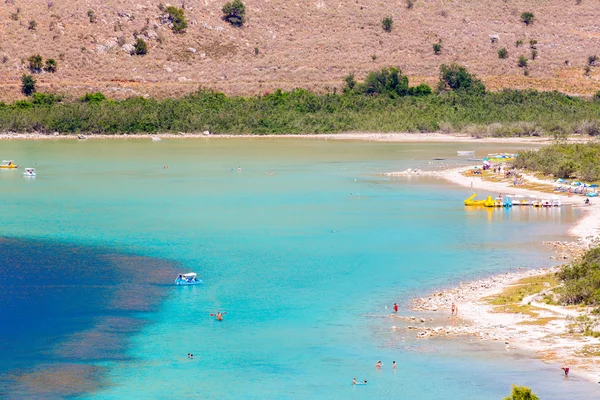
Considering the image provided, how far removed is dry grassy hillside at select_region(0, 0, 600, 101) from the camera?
14388 centimetres

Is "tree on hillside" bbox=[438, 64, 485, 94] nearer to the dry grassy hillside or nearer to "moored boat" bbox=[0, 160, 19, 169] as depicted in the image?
the dry grassy hillside

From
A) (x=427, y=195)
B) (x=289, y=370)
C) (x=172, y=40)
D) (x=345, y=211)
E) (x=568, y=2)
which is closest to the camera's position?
(x=289, y=370)

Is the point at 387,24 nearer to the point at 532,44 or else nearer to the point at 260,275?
the point at 532,44

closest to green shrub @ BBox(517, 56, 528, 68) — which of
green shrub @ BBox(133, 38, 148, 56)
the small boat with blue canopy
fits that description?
green shrub @ BBox(133, 38, 148, 56)

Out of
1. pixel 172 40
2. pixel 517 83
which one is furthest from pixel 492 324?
pixel 172 40

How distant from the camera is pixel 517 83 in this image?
5689 inches

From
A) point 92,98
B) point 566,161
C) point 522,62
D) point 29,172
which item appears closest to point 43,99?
point 92,98

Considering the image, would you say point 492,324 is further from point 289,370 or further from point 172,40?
point 172,40

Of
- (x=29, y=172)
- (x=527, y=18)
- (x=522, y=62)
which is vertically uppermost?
(x=527, y=18)

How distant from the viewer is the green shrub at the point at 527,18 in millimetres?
172500

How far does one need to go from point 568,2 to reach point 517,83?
47844mm

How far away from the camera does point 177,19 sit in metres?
155

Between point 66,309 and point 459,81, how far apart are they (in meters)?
110

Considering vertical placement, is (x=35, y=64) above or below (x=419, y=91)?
above
